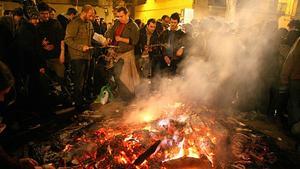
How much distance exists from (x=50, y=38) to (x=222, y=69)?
5904mm

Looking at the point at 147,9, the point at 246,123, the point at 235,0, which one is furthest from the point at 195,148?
the point at 147,9

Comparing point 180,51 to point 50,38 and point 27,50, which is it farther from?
point 27,50

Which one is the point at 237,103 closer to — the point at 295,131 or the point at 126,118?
the point at 295,131

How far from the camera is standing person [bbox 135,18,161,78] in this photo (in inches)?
402

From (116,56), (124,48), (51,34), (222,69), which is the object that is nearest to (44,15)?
(51,34)

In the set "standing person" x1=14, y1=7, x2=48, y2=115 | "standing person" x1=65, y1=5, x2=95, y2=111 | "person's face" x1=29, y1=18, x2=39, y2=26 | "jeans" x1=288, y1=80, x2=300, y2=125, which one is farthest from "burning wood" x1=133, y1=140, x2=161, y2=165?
"person's face" x1=29, y1=18, x2=39, y2=26

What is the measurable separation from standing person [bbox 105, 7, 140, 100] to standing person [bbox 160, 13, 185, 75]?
128 cm

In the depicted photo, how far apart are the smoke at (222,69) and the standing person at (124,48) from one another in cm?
77

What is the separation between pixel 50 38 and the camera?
8891 millimetres

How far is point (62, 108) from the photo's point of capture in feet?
27.5

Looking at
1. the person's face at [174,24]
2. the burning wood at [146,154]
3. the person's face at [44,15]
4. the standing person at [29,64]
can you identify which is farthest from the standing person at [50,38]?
the burning wood at [146,154]

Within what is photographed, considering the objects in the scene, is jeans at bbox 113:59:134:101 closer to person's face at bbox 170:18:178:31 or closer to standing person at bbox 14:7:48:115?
person's face at bbox 170:18:178:31

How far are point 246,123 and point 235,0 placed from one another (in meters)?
12.2

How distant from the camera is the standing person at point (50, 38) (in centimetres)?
857
